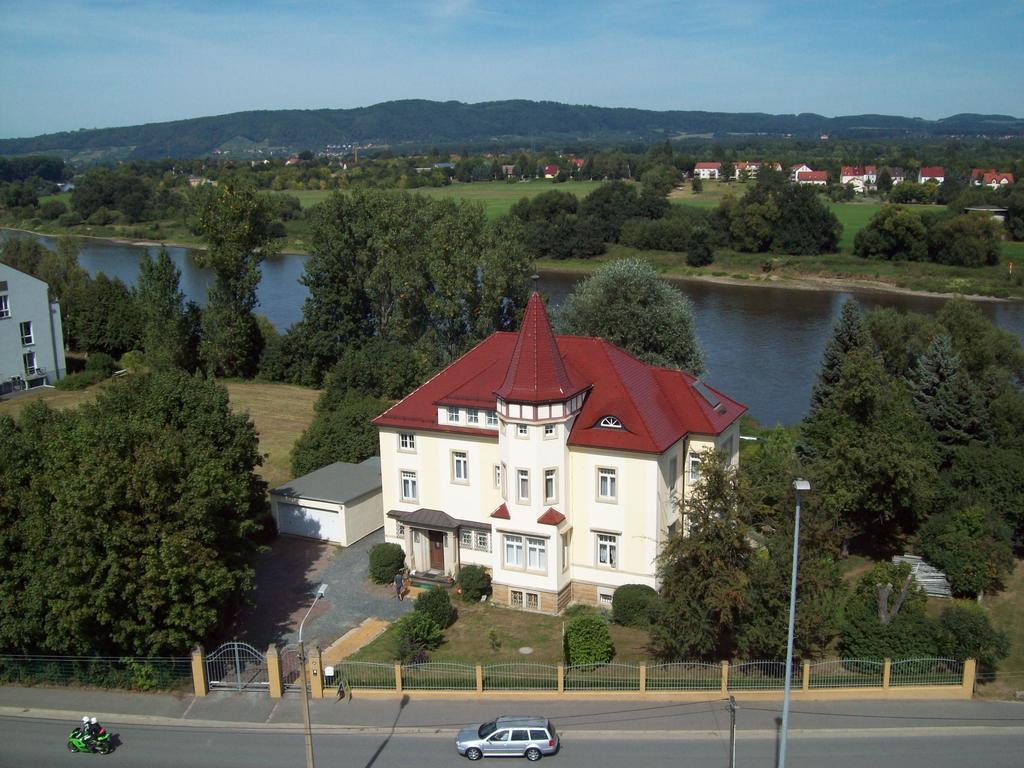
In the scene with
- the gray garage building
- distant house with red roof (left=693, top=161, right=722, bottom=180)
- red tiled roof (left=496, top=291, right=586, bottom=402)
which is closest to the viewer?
red tiled roof (left=496, top=291, right=586, bottom=402)

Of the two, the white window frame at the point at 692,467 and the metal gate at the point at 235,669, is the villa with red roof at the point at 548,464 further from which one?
the metal gate at the point at 235,669

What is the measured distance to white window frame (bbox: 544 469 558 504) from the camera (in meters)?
25.7

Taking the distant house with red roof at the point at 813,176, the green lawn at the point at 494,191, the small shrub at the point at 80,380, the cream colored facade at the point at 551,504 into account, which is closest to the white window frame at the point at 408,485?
the cream colored facade at the point at 551,504

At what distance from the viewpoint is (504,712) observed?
20016 millimetres

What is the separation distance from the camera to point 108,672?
2159 centimetres

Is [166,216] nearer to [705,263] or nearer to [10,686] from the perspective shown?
[705,263]

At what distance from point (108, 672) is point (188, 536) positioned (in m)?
3.88

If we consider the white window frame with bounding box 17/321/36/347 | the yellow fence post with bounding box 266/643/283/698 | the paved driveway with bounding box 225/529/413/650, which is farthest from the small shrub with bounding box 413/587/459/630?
the white window frame with bounding box 17/321/36/347

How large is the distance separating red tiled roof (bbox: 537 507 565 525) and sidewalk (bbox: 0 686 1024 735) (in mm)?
5937

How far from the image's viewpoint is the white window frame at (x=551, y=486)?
25.7 metres

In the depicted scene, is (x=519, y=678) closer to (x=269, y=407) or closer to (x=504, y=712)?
(x=504, y=712)

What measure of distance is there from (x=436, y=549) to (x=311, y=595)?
3.91m

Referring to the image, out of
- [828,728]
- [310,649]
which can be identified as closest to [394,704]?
[310,649]

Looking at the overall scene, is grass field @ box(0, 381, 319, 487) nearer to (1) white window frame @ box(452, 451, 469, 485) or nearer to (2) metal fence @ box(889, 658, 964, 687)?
(1) white window frame @ box(452, 451, 469, 485)
